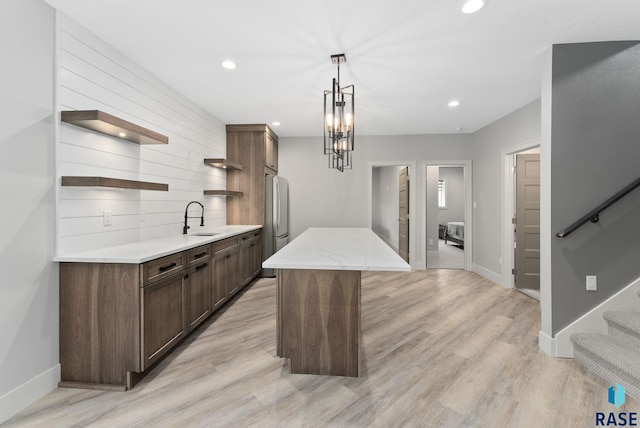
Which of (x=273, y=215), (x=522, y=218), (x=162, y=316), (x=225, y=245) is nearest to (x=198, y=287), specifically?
(x=162, y=316)

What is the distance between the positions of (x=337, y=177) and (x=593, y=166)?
3.67m

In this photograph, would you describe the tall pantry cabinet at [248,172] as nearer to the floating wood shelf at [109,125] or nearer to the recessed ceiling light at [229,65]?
the recessed ceiling light at [229,65]

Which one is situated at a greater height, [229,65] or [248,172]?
[229,65]

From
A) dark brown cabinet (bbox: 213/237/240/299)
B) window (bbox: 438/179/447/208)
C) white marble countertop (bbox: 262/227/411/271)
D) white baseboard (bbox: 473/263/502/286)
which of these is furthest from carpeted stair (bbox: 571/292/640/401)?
window (bbox: 438/179/447/208)

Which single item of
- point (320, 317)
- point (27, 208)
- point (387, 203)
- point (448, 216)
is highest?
point (387, 203)

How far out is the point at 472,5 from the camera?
1833 millimetres

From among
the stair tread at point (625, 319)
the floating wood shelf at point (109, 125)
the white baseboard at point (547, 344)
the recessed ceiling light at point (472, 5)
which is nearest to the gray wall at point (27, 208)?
the floating wood shelf at point (109, 125)

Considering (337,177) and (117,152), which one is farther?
(337,177)

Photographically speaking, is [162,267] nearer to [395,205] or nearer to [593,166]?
[593,166]

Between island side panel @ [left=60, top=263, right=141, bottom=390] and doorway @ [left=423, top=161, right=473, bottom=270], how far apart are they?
4.64 metres

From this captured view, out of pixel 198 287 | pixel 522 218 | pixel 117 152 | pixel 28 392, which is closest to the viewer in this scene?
pixel 28 392

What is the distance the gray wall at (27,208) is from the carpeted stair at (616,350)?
3.71 m

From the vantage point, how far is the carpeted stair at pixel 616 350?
5.86ft

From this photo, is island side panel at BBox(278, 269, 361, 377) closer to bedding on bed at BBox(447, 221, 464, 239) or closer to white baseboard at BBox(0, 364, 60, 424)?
white baseboard at BBox(0, 364, 60, 424)
